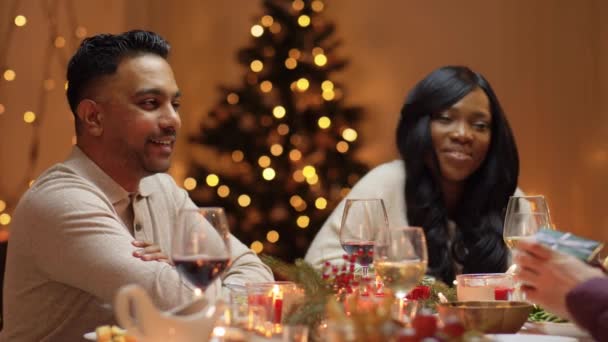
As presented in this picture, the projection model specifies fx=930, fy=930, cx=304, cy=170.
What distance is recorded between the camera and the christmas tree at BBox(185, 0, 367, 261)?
5.60m

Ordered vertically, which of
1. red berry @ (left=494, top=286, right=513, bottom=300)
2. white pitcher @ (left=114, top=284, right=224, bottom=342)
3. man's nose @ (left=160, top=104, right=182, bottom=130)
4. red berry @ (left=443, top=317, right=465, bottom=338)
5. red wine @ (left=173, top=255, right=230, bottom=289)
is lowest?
red berry @ (left=494, top=286, right=513, bottom=300)

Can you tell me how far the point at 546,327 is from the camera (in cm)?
187

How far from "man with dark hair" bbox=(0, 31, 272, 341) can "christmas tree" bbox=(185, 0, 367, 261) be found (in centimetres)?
294

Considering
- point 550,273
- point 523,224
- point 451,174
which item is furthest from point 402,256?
point 451,174

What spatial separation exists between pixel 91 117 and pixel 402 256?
116 cm

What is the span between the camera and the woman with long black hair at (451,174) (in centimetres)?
324

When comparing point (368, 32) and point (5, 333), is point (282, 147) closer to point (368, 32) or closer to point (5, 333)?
point (368, 32)

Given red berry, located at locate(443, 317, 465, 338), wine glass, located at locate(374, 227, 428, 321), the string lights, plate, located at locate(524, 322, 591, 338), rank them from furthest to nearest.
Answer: the string lights, plate, located at locate(524, 322, 591, 338), wine glass, located at locate(374, 227, 428, 321), red berry, located at locate(443, 317, 465, 338)

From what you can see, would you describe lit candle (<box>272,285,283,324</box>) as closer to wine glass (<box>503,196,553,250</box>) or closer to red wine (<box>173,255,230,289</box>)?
red wine (<box>173,255,230,289</box>)

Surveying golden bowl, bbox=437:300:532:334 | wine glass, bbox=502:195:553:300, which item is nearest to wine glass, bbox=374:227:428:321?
golden bowl, bbox=437:300:532:334

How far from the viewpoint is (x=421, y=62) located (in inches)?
241

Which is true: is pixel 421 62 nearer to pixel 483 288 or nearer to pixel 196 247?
pixel 483 288

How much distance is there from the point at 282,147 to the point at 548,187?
5.67 feet

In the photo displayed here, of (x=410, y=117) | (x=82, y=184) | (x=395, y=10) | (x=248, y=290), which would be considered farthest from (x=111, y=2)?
(x=248, y=290)
